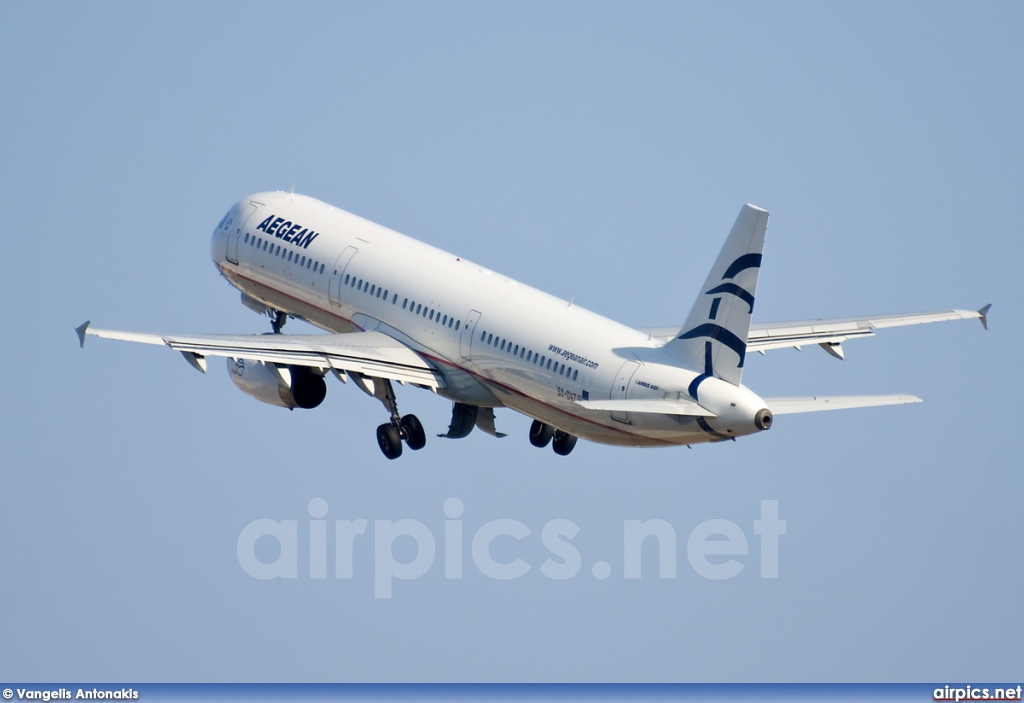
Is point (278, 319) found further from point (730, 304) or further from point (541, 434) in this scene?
point (730, 304)

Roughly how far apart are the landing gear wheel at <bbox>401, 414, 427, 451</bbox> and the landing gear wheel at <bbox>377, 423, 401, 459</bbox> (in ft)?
0.86

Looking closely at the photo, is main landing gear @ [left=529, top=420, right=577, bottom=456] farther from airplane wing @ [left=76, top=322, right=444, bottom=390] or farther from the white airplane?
airplane wing @ [left=76, top=322, right=444, bottom=390]

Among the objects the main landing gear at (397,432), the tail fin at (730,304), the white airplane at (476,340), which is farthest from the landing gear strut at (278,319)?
the tail fin at (730,304)

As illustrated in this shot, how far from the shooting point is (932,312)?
80.1m

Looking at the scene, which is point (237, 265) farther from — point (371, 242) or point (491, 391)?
point (491, 391)

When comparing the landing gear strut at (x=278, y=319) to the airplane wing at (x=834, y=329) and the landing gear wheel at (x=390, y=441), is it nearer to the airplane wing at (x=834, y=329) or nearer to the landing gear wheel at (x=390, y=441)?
the landing gear wheel at (x=390, y=441)

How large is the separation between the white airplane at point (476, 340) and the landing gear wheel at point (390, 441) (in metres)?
0.06

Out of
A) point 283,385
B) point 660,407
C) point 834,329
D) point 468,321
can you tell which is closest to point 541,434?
point 468,321

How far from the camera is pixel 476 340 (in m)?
75.2

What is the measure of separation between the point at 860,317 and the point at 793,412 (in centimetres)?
1359

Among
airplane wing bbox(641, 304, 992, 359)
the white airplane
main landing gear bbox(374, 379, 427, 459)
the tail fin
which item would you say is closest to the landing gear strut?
the white airplane

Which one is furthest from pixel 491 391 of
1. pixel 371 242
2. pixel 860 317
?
pixel 860 317

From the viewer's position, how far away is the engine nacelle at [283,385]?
78.7 m

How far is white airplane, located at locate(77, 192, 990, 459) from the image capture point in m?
68.4
